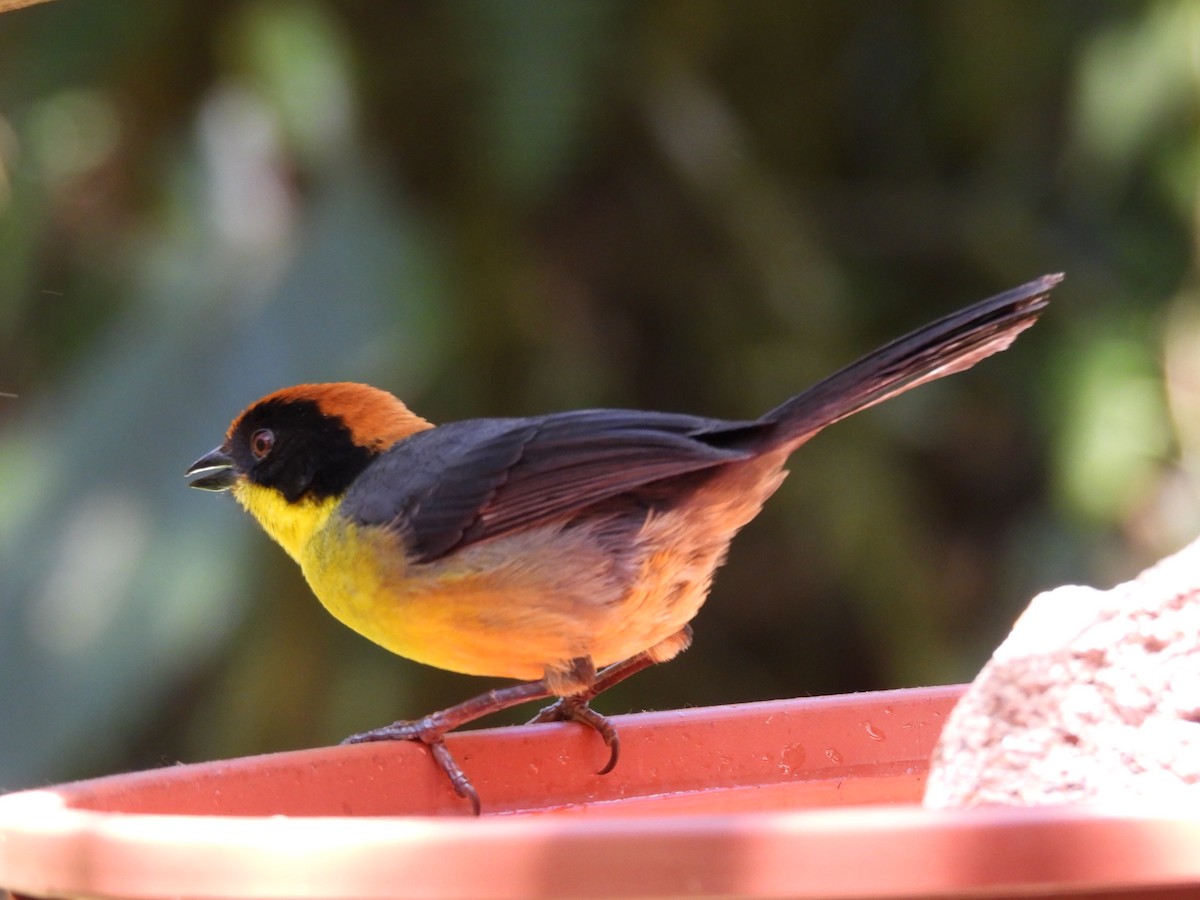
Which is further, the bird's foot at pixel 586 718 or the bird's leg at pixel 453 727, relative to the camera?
the bird's foot at pixel 586 718

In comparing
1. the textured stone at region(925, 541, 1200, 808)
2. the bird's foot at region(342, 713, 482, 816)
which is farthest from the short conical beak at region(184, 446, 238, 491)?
the textured stone at region(925, 541, 1200, 808)

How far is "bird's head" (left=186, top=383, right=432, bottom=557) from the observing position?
12.4 ft

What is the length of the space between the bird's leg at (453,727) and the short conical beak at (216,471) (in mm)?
986

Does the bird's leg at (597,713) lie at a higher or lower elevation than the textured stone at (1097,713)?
lower

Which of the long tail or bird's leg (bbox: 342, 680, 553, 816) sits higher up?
the long tail

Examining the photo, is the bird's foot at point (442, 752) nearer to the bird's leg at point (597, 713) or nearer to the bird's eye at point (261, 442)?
the bird's leg at point (597, 713)

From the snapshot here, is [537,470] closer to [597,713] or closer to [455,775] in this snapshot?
[597,713]

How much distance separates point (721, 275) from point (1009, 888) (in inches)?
255

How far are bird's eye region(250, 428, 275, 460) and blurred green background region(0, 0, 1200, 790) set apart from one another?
215 cm

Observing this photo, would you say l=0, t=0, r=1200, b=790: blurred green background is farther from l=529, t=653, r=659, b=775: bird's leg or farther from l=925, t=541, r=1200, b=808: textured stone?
l=925, t=541, r=1200, b=808: textured stone

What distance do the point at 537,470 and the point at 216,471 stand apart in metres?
1.01

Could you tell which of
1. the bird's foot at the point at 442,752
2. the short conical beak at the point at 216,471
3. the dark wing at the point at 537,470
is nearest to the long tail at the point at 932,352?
the dark wing at the point at 537,470

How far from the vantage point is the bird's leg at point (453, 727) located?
254 cm

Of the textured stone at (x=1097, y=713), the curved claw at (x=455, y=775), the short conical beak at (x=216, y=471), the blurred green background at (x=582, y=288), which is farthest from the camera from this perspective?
the blurred green background at (x=582, y=288)
